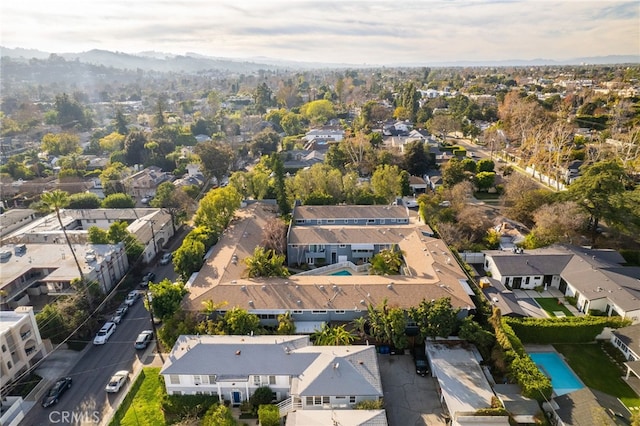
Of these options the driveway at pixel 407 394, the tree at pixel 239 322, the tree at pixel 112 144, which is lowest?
the driveway at pixel 407 394

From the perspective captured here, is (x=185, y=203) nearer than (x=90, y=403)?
No

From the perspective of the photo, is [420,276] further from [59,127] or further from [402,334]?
[59,127]

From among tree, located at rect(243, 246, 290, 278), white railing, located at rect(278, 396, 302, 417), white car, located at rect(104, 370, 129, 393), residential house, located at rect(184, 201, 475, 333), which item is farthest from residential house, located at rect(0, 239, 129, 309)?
white railing, located at rect(278, 396, 302, 417)

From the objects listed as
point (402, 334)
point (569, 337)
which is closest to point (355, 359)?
point (402, 334)

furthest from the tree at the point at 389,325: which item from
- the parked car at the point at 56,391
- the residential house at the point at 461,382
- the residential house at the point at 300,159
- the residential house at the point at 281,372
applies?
the residential house at the point at 300,159

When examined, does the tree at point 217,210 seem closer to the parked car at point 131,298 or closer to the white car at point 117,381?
the parked car at point 131,298

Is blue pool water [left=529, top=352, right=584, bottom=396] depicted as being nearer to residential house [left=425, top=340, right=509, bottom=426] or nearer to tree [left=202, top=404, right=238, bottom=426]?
residential house [left=425, top=340, right=509, bottom=426]

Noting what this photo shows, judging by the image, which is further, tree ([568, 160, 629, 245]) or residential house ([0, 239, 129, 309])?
tree ([568, 160, 629, 245])
